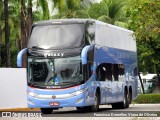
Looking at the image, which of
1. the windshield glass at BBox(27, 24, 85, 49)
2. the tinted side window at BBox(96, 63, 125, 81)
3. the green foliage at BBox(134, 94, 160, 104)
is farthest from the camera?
the green foliage at BBox(134, 94, 160, 104)

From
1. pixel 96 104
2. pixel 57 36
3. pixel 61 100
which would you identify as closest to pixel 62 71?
pixel 61 100

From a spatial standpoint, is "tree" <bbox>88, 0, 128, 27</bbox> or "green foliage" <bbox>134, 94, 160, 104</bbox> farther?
"tree" <bbox>88, 0, 128, 27</bbox>

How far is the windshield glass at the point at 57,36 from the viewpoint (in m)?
26.6

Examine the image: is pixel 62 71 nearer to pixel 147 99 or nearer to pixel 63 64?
pixel 63 64

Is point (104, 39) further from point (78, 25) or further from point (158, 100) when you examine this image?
point (158, 100)

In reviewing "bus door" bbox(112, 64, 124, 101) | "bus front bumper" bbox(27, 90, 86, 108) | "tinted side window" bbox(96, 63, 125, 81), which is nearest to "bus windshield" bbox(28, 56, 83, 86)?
"bus front bumper" bbox(27, 90, 86, 108)

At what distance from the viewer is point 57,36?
26.8 metres

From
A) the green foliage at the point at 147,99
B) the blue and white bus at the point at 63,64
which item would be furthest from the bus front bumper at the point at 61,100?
the green foliage at the point at 147,99

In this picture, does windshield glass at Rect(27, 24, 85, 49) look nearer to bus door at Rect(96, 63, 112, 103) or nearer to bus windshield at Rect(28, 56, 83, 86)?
bus windshield at Rect(28, 56, 83, 86)

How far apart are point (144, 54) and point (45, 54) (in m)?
16.7

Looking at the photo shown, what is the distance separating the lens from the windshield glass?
26625mm

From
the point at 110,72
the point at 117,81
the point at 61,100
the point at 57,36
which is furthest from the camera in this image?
the point at 117,81

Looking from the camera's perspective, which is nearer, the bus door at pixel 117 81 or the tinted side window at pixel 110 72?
the tinted side window at pixel 110 72

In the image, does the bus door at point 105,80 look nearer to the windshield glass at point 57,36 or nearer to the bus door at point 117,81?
the bus door at point 117,81
